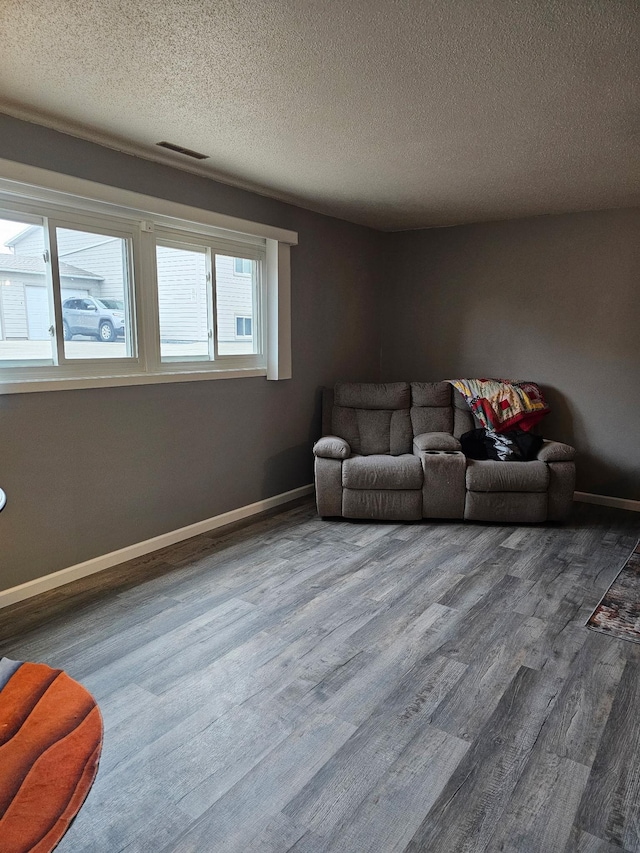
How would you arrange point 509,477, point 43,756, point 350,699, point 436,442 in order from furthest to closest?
point 436,442, point 509,477, point 350,699, point 43,756

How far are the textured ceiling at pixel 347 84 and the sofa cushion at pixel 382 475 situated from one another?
1.94m

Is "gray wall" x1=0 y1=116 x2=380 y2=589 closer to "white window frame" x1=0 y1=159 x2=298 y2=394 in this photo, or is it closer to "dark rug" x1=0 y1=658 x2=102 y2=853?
"white window frame" x1=0 y1=159 x2=298 y2=394

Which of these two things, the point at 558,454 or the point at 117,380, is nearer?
the point at 117,380

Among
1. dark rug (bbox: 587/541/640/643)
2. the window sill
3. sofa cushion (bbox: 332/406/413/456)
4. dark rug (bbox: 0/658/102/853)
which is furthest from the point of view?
sofa cushion (bbox: 332/406/413/456)

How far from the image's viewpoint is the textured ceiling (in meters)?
1.77

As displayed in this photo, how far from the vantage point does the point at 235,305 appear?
407cm

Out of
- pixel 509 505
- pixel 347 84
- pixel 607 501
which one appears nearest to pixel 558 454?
pixel 509 505

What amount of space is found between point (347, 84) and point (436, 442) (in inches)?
102

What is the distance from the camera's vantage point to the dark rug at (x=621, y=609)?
2.64 metres

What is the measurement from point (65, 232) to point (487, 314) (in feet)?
11.6

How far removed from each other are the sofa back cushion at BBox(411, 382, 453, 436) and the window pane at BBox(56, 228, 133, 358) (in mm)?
2428

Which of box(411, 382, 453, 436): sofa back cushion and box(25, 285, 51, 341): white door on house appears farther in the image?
box(411, 382, 453, 436): sofa back cushion

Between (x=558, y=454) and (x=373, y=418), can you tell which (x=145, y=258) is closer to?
(x=373, y=418)

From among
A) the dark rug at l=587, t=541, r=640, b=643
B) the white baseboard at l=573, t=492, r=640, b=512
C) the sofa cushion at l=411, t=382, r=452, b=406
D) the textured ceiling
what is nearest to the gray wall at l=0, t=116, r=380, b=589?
the textured ceiling
